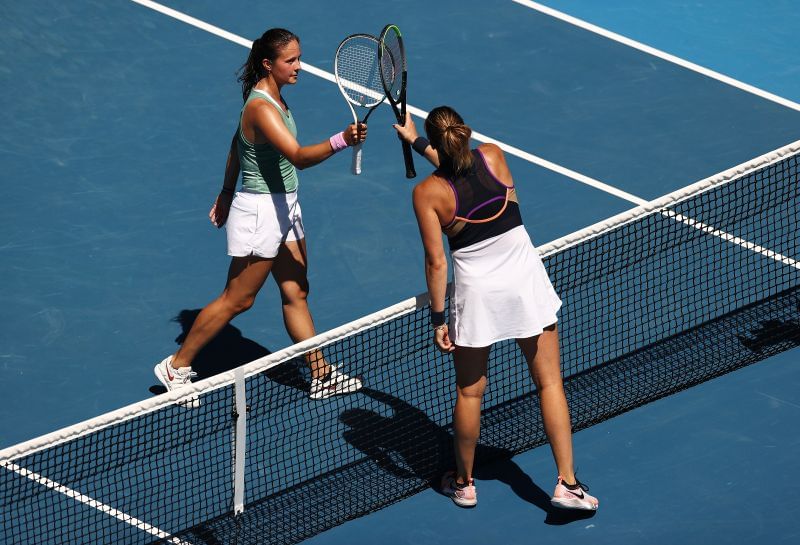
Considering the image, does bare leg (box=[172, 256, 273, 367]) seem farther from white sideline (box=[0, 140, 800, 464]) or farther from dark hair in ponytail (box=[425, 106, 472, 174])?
dark hair in ponytail (box=[425, 106, 472, 174])

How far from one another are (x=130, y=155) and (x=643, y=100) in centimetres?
427

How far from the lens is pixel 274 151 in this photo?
327 inches

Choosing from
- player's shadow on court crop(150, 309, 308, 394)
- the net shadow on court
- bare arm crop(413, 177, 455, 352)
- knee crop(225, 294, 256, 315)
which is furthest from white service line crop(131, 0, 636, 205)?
bare arm crop(413, 177, 455, 352)

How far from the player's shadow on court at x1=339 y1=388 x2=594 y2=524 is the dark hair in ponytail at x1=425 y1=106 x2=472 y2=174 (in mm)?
1936

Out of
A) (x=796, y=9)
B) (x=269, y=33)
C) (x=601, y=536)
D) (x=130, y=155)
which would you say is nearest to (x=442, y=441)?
(x=601, y=536)

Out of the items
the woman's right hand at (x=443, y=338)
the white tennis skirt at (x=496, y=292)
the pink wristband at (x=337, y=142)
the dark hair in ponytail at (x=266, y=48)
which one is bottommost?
the woman's right hand at (x=443, y=338)

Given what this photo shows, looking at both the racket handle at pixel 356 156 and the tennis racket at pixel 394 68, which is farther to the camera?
the tennis racket at pixel 394 68

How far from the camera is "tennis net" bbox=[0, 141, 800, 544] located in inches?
308

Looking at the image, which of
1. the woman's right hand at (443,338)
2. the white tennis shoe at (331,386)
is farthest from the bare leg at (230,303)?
the woman's right hand at (443,338)

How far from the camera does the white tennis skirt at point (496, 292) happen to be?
7223mm

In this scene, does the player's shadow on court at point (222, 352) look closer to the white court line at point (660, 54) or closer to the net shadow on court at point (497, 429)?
the net shadow on court at point (497, 429)

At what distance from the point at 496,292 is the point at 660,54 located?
6130 millimetres

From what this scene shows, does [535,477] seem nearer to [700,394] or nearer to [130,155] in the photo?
[700,394]

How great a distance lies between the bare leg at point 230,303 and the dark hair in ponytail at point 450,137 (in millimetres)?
1800
